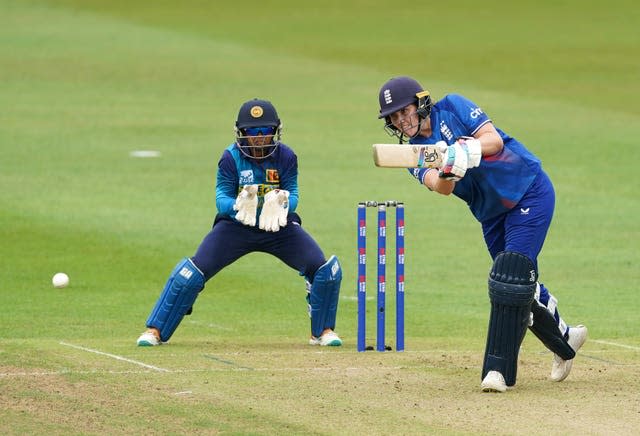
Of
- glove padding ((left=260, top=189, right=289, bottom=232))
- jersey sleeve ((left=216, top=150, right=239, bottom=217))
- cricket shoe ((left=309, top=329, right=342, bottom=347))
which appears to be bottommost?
cricket shoe ((left=309, top=329, right=342, bottom=347))

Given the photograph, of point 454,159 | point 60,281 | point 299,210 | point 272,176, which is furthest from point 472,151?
point 299,210

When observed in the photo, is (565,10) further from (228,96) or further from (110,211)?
(110,211)


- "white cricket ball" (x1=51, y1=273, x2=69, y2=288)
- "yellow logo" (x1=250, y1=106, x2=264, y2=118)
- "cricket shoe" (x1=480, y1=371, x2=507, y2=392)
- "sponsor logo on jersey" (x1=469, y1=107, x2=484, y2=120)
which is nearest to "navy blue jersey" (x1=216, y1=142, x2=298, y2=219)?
"yellow logo" (x1=250, y1=106, x2=264, y2=118)

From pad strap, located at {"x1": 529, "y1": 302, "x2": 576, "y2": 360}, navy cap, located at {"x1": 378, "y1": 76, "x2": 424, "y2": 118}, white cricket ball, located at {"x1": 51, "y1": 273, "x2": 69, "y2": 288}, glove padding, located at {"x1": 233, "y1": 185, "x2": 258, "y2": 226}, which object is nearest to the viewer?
navy cap, located at {"x1": 378, "y1": 76, "x2": 424, "y2": 118}

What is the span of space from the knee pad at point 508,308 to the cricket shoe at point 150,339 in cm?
279

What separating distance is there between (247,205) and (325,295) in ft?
2.91

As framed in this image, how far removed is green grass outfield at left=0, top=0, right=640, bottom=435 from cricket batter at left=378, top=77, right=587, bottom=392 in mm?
315

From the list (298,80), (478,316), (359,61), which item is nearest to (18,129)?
(298,80)

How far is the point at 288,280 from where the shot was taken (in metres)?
14.2

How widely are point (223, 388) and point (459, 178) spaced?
1.74 metres

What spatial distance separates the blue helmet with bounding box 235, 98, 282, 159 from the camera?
9750mm

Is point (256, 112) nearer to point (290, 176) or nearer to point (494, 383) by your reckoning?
point (290, 176)

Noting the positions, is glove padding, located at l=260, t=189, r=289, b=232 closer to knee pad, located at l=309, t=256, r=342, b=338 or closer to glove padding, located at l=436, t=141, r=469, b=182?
knee pad, located at l=309, t=256, r=342, b=338

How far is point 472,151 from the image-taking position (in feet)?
25.2
